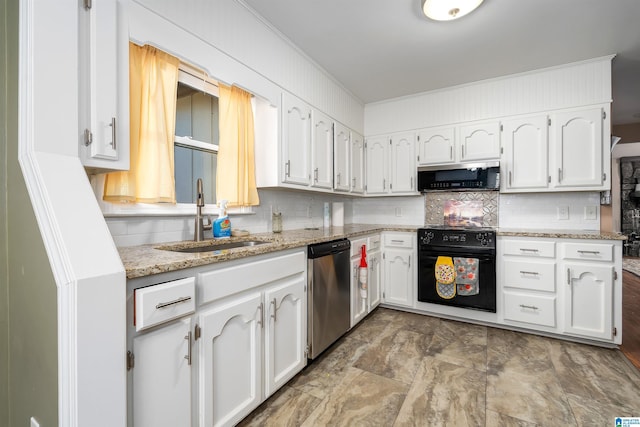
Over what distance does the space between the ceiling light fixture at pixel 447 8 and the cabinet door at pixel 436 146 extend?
140 cm

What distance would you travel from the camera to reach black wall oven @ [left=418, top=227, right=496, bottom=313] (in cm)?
264

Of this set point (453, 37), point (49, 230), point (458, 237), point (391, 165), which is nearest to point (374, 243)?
point (458, 237)

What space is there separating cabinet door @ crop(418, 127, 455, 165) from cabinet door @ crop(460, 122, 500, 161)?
11 centimetres

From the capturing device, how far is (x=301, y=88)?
2.51 m

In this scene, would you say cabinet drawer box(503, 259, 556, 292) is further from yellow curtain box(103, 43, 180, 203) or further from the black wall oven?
yellow curtain box(103, 43, 180, 203)

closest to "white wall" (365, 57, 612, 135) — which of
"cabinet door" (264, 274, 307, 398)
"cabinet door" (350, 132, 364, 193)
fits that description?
"cabinet door" (350, 132, 364, 193)

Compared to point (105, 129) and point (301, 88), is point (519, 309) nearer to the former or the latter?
point (301, 88)

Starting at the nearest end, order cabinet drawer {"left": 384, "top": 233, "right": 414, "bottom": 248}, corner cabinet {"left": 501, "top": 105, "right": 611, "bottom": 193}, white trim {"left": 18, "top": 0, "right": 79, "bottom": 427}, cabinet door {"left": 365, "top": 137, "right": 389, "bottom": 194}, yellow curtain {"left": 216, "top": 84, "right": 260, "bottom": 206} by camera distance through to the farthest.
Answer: white trim {"left": 18, "top": 0, "right": 79, "bottom": 427}, yellow curtain {"left": 216, "top": 84, "right": 260, "bottom": 206}, corner cabinet {"left": 501, "top": 105, "right": 611, "bottom": 193}, cabinet drawer {"left": 384, "top": 233, "right": 414, "bottom": 248}, cabinet door {"left": 365, "top": 137, "right": 389, "bottom": 194}

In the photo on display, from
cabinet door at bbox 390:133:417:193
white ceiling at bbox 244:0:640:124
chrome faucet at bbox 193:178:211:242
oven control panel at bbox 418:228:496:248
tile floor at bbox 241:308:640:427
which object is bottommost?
tile floor at bbox 241:308:640:427

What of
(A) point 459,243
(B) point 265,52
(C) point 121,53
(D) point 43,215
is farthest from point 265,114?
(A) point 459,243

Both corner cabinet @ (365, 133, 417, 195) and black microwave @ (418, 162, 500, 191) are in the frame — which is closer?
black microwave @ (418, 162, 500, 191)

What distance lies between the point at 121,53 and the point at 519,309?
11.0ft

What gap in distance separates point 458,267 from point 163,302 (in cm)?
252

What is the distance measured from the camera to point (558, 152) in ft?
8.90
